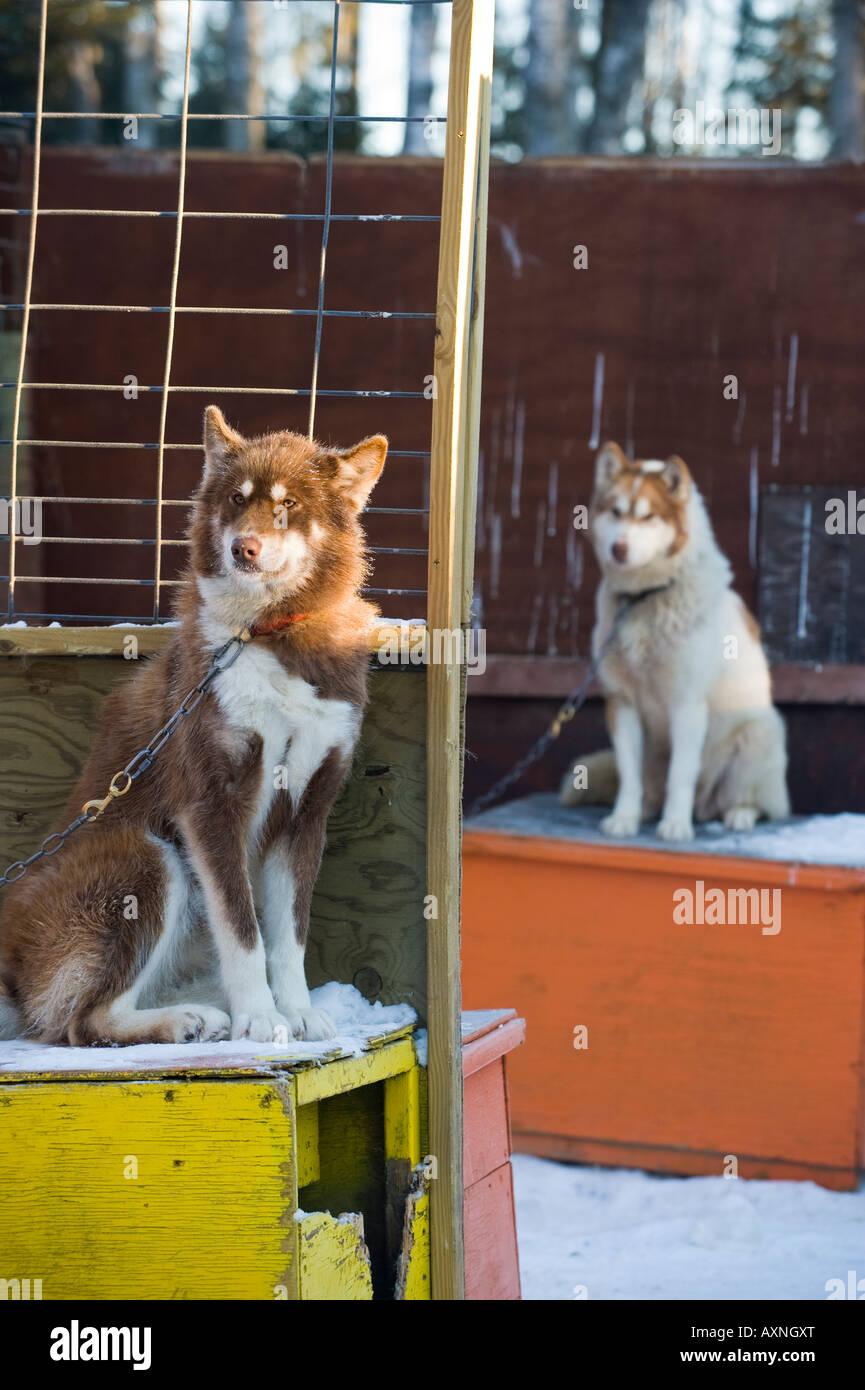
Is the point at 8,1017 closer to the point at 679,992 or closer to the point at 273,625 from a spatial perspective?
the point at 273,625

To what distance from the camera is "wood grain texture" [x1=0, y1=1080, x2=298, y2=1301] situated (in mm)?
2043

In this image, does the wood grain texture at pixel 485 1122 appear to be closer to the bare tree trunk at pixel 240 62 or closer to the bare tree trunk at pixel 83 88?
the bare tree trunk at pixel 240 62

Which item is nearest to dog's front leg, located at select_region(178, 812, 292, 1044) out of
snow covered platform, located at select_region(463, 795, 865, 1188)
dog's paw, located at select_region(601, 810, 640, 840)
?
snow covered platform, located at select_region(463, 795, 865, 1188)

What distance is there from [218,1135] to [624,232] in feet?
16.3

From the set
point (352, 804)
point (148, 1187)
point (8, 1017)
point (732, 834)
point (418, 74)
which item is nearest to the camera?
point (148, 1187)

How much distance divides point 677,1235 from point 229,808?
2283 mm

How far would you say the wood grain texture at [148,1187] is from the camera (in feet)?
6.70

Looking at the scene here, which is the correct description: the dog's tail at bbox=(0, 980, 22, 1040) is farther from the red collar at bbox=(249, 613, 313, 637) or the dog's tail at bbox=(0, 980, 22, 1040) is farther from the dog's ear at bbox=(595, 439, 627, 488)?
the dog's ear at bbox=(595, 439, 627, 488)

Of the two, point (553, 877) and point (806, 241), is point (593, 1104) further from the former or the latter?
point (806, 241)

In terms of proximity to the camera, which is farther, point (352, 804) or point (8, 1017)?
point (352, 804)

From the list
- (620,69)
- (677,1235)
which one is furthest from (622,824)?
(620,69)

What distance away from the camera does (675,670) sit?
4.82m

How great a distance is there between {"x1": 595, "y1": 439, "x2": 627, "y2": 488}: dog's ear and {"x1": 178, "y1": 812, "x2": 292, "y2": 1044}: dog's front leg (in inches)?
118

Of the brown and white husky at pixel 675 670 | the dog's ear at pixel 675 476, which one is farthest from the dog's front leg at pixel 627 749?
the dog's ear at pixel 675 476
